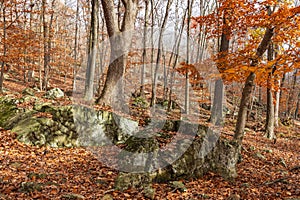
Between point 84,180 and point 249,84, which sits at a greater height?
point 249,84

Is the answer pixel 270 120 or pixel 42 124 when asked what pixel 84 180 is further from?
pixel 270 120

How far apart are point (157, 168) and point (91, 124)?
11.1ft

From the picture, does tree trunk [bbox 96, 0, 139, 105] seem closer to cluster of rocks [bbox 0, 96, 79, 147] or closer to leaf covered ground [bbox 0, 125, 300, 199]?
cluster of rocks [bbox 0, 96, 79, 147]

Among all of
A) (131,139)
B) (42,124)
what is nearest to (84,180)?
(131,139)

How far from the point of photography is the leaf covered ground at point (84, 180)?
452cm

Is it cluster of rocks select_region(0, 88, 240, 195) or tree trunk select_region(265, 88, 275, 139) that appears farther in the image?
tree trunk select_region(265, 88, 275, 139)

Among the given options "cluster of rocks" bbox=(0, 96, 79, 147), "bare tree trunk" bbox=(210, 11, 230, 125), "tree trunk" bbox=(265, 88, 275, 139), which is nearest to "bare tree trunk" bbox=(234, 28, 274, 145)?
"bare tree trunk" bbox=(210, 11, 230, 125)

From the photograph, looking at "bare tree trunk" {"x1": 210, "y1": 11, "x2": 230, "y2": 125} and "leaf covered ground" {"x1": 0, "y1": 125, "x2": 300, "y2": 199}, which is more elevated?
"bare tree trunk" {"x1": 210, "y1": 11, "x2": 230, "y2": 125}

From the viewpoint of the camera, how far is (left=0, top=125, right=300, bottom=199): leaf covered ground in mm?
4520

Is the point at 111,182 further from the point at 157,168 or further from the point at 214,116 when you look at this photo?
the point at 214,116

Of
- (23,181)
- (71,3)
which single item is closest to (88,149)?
(23,181)

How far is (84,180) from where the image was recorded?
5188 mm

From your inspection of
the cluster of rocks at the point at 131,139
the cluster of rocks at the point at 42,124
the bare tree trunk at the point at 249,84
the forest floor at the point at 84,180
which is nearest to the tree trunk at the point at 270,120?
the bare tree trunk at the point at 249,84

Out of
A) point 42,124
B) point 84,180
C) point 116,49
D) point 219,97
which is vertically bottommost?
point 84,180
